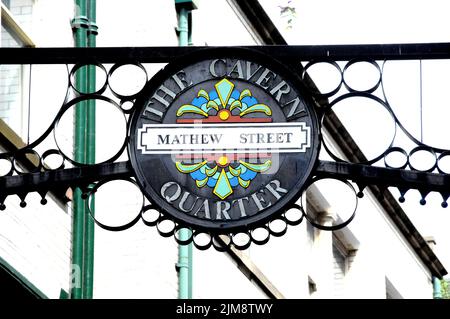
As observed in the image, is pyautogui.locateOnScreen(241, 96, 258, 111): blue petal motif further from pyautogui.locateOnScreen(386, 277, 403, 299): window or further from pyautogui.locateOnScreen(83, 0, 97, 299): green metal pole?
pyautogui.locateOnScreen(386, 277, 403, 299): window

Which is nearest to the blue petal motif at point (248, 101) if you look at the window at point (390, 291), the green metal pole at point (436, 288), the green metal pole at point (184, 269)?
the green metal pole at point (184, 269)

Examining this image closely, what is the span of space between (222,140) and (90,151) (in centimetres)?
587

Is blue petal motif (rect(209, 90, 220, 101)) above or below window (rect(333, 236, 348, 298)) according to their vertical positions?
below

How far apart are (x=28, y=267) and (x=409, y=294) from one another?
794 inches

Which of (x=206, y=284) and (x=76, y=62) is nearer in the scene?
(x=76, y=62)

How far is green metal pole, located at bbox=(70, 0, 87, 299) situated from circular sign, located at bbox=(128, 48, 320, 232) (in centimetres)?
520

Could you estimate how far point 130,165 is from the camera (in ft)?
41.0

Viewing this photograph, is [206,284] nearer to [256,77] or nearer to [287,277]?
[287,277]

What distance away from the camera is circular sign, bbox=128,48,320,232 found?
12320 millimetres

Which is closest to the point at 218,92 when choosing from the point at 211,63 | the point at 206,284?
the point at 211,63

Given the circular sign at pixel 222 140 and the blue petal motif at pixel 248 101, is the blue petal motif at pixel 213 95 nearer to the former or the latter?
the circular sign at pixel 222 140

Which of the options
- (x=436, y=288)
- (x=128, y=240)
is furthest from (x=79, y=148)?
(x=436, y=288)

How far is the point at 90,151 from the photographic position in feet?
59.3

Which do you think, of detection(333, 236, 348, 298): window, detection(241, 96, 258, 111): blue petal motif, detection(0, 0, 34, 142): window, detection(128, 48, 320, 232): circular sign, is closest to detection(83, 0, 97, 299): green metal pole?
detection(0, 0, 34, 142): window
